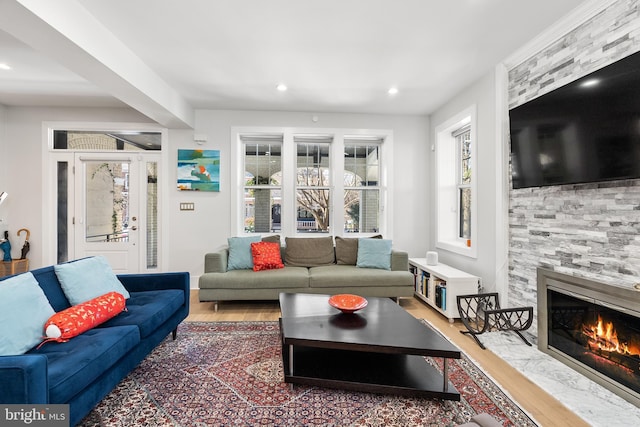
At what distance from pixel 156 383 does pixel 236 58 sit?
2809 mm

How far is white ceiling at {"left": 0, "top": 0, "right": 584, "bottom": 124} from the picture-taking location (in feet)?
7.01

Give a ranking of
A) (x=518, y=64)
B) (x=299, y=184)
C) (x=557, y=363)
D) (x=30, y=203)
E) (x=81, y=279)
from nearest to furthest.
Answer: (x=81, y=279)
(x=557, y=363)
(x=518, y=64)
(x=30, y=203)
(x=299, y=184)

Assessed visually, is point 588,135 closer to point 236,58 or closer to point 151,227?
point 236,58

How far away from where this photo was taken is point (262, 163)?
4.64 metres

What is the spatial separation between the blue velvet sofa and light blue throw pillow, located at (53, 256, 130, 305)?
6 cm

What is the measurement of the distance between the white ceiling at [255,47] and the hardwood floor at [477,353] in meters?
2.43

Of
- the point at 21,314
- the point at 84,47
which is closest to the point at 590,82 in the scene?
the point at 84,47

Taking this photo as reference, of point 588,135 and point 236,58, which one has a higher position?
point 236,58

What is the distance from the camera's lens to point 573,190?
7.54ft

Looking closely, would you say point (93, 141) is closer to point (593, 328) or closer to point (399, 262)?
point (399, 262)

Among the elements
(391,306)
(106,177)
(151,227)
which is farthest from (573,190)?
(106,177)

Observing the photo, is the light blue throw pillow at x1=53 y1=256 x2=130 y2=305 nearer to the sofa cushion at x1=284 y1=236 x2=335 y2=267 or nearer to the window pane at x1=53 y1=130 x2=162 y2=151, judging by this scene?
the sofa cushion at x1=284 y1=236 x2=335 y2=267

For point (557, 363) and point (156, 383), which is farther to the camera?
point (557, 363)

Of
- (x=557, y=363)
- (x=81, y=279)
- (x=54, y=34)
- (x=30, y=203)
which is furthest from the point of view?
(x=30, y=203)
